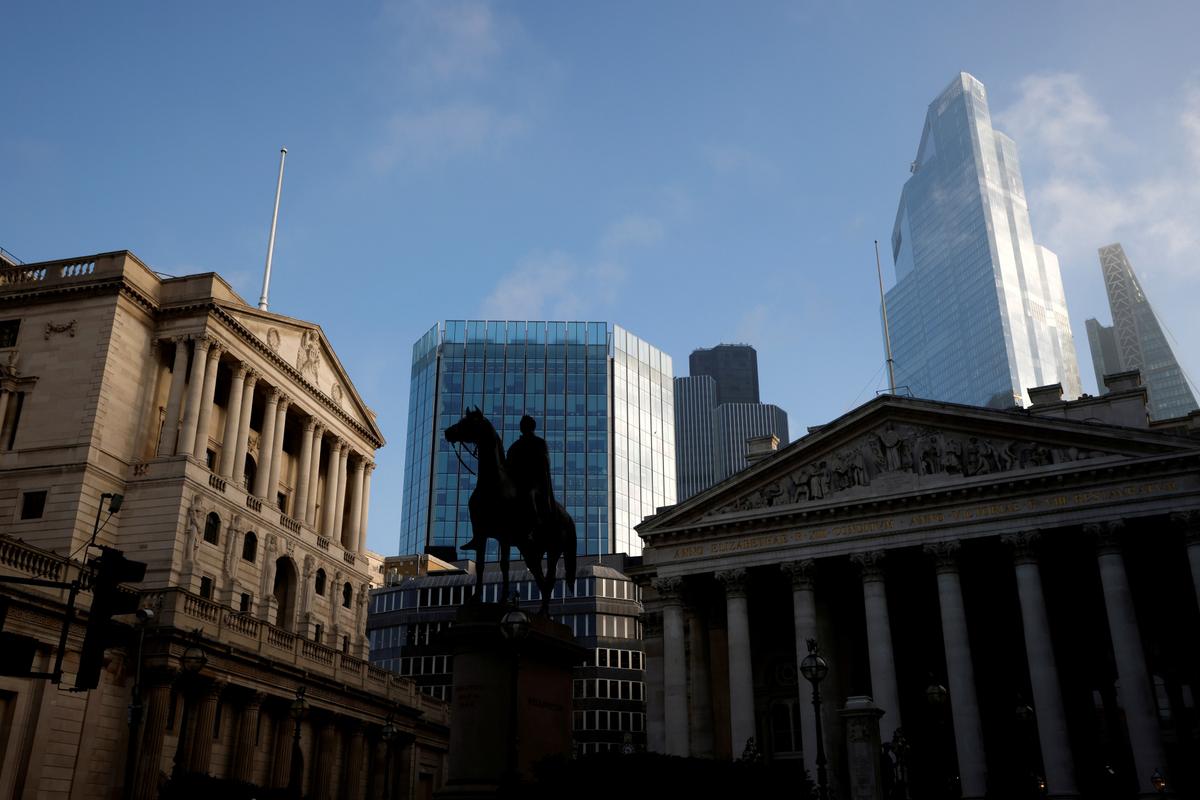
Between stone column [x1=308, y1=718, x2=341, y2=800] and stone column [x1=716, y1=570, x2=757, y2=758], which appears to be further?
stone column [x1=716, y1=570, x2=757, y2=758]

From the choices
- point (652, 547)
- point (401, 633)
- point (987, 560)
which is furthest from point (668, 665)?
point (401, 633)

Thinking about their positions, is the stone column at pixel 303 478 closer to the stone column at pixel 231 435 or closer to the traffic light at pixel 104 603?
the stone column at pixel 231 435

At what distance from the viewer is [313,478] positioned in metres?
55.7

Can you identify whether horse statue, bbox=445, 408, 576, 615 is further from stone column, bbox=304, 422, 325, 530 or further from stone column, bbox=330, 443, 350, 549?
stone column, bbox=330, 443, 350, 549

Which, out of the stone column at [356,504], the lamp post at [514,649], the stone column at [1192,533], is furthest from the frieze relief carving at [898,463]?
the lamp post at [514,649]

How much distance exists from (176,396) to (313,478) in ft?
37.3

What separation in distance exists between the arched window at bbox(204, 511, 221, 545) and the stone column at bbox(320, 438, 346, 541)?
11.8 meters

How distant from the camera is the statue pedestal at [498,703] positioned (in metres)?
15.9

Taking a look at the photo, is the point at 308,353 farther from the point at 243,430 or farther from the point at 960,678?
the point at 960,678

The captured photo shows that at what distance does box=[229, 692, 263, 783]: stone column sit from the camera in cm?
4156

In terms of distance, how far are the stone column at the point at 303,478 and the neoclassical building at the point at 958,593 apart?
1833 cm

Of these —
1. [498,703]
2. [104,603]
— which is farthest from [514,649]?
[104,603]

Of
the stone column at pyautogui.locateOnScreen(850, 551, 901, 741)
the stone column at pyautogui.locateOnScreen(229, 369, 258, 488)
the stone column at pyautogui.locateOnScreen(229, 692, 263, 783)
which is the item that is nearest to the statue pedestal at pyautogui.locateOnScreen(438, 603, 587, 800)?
the stone column at pyautogui.locateOnScreen(229, 692, 263, 783)

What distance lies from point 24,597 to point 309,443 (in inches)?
977
